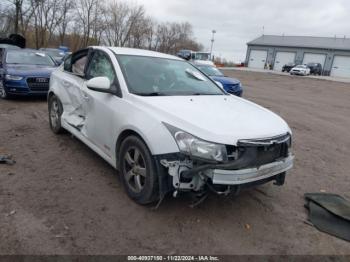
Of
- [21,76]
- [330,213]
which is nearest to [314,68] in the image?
[21,76]

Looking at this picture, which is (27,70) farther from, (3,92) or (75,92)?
(75,92)

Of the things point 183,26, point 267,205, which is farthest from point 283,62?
point 267,205

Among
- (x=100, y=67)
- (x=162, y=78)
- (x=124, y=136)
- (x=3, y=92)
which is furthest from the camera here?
(x=3, y=92)

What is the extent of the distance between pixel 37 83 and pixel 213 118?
7137 millimetres

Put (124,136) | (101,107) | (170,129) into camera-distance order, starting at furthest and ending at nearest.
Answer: (101,107)
(124,136)
(170,129)

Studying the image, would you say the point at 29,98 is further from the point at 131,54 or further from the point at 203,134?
the point at 203,134

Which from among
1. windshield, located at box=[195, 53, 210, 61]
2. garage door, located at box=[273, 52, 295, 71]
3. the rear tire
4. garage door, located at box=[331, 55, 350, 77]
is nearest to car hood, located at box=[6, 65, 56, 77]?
the rear tire

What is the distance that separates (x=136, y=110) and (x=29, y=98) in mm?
7447

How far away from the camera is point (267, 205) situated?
143 inches

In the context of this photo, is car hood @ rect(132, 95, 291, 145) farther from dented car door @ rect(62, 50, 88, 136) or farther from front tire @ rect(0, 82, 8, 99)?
front tire @ rect(0, 82, 8, 99)

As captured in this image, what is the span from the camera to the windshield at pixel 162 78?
3678 millimetres

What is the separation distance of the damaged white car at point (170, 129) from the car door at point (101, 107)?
0.04ft

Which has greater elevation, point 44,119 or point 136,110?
point 136,110

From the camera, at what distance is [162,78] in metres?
3.98
